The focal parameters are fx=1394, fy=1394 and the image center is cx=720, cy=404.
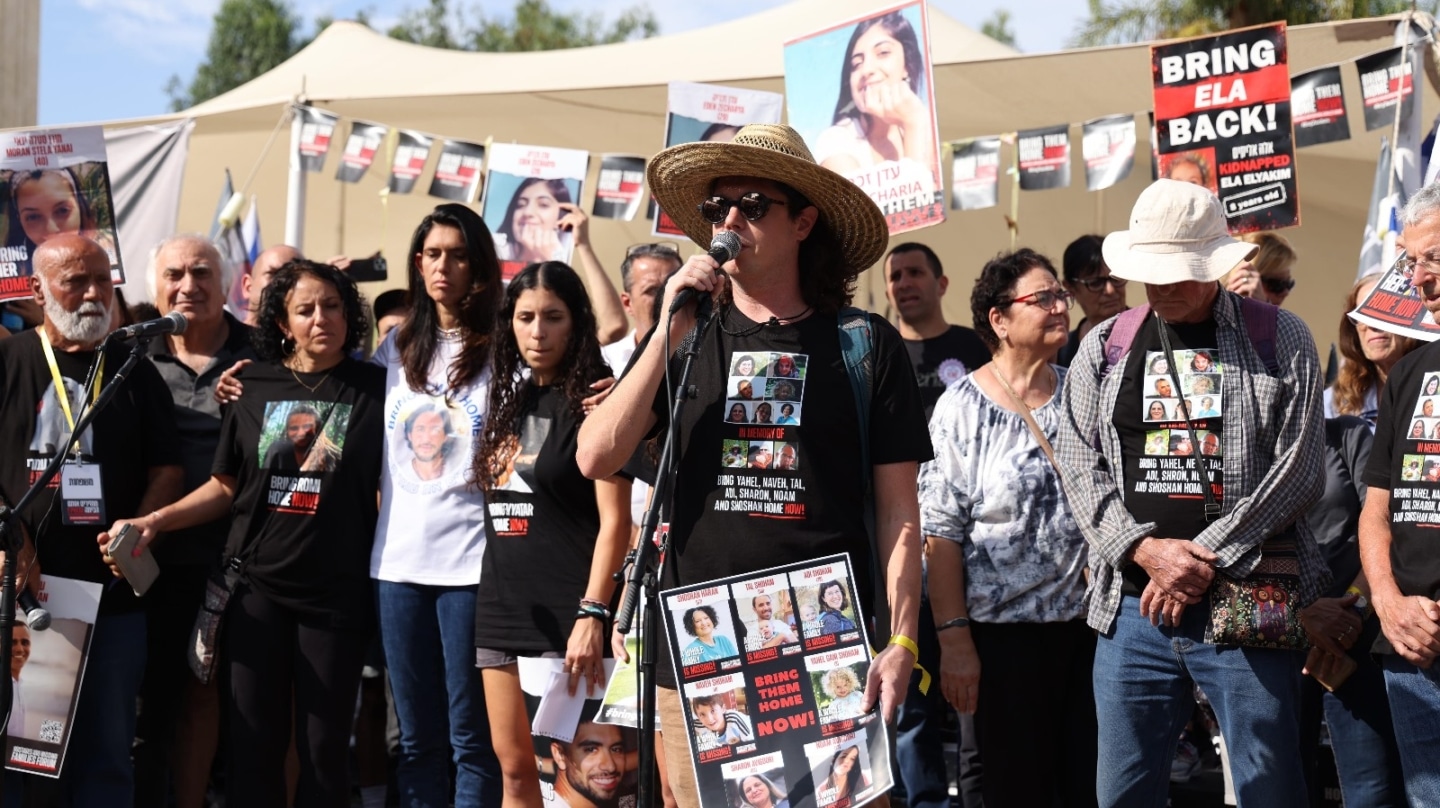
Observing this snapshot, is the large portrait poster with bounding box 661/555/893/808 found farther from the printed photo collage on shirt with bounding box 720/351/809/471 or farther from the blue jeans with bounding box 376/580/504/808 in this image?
the blue jeans with bounding box 376/580/504/808

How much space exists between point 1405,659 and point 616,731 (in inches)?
83.8

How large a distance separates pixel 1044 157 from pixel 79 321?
4946 millimetres

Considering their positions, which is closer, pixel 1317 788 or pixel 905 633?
pixel 905 633

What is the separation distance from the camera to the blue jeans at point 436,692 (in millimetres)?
4410

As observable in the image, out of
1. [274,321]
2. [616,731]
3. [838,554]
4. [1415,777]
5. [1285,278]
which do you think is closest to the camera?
[838,554]

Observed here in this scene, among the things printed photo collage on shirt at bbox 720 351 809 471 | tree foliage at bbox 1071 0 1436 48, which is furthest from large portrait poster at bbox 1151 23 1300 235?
tree foliage at bbox 1071 0 1436 48

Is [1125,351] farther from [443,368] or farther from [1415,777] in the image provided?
[443,368]

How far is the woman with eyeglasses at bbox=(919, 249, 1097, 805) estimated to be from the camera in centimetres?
417

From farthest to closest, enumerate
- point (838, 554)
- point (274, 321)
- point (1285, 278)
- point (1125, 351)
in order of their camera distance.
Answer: point (1285, 278)
point (274, 321)
point (1125, 351)
point (838, 554)

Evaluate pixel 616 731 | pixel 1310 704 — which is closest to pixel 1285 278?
pixel 1310 704

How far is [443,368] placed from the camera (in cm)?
467

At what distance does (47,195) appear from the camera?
5.80 meters

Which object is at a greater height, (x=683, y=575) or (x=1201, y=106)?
(x=1201, y=106)

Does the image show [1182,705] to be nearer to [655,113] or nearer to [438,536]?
[438,536]
